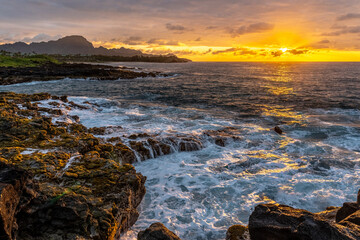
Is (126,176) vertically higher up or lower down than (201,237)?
higher up

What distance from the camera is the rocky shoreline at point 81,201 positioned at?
14.9 ft

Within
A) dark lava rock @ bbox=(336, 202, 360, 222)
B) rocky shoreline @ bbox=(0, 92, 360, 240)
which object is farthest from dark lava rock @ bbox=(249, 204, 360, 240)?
dark lava rock @ bbox=(336, 202, 360, 222)

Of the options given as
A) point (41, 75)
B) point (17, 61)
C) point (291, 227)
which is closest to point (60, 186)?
point (291, 227)

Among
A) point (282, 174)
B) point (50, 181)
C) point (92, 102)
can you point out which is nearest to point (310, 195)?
point (282, 174)

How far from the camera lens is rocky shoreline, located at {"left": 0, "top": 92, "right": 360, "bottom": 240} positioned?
4.53 meters

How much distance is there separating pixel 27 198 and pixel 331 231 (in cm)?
641

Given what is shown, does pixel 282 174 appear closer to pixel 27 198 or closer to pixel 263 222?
pixel 263 222

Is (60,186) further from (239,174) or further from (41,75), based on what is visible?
(41,75)

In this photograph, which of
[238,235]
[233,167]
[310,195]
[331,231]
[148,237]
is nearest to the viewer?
[331,231]

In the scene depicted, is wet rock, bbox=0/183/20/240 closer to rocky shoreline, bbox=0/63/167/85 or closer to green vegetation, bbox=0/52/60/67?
rocky shoreline, bbox=0/63/167/85

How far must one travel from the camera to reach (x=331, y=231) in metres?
4.45

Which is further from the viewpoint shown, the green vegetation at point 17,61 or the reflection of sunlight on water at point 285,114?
the green vegetation at point 17,61

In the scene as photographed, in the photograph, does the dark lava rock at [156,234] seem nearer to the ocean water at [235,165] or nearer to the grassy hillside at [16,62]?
the ocean water at [235,165]

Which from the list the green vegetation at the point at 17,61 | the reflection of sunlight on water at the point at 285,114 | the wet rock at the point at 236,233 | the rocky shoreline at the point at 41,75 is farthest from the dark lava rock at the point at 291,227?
the green vegetation at the point at 17,61
